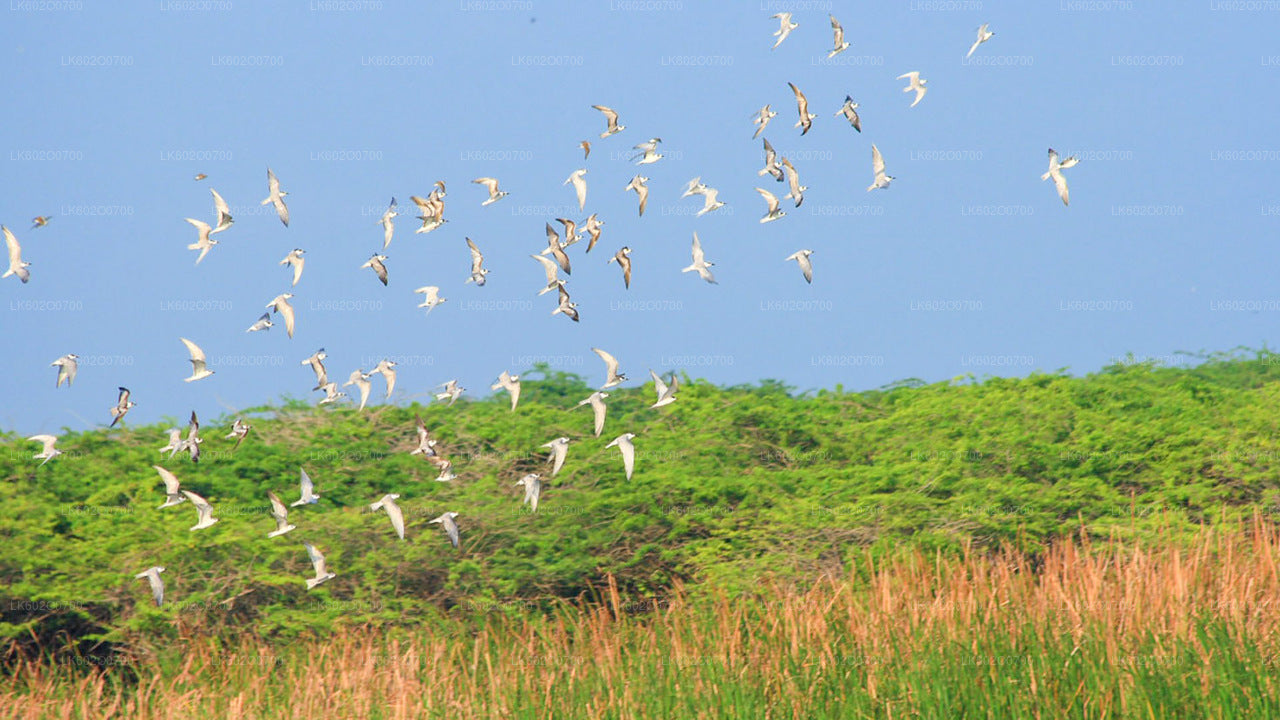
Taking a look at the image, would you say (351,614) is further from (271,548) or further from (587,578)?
(587,578)

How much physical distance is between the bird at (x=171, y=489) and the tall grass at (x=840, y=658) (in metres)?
1.45

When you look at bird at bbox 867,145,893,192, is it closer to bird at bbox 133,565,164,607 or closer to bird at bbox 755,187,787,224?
bird at bbox 755,187,787,224

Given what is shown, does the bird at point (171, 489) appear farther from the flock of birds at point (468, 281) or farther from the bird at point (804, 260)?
the bird at point (804, 260)

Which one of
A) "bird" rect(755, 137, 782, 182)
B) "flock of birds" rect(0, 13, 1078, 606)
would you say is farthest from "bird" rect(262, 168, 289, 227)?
"bird" rect(755, 137, 782, 182)

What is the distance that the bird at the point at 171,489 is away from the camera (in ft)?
35.5

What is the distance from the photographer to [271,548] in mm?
11648

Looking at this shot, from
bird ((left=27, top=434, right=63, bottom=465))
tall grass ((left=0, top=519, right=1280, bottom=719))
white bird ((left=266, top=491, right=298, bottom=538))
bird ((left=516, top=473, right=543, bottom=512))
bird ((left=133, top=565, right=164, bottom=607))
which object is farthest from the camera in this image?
bird ((left=27, top=434, right=63, bottom=465))

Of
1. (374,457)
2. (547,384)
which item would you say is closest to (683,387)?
(547,384)

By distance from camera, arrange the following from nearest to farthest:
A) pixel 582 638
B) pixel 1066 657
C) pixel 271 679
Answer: pixel 1066 657 → pixel 582 638 → pixel 271 679

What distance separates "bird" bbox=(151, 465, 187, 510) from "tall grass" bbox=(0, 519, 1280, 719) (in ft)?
4.74

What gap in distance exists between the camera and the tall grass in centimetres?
707

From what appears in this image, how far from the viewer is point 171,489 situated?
1112cm

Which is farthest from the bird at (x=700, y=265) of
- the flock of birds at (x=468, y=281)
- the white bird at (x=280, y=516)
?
the white bird at (x=280, y=516)

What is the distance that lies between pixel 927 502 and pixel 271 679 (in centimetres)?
635
